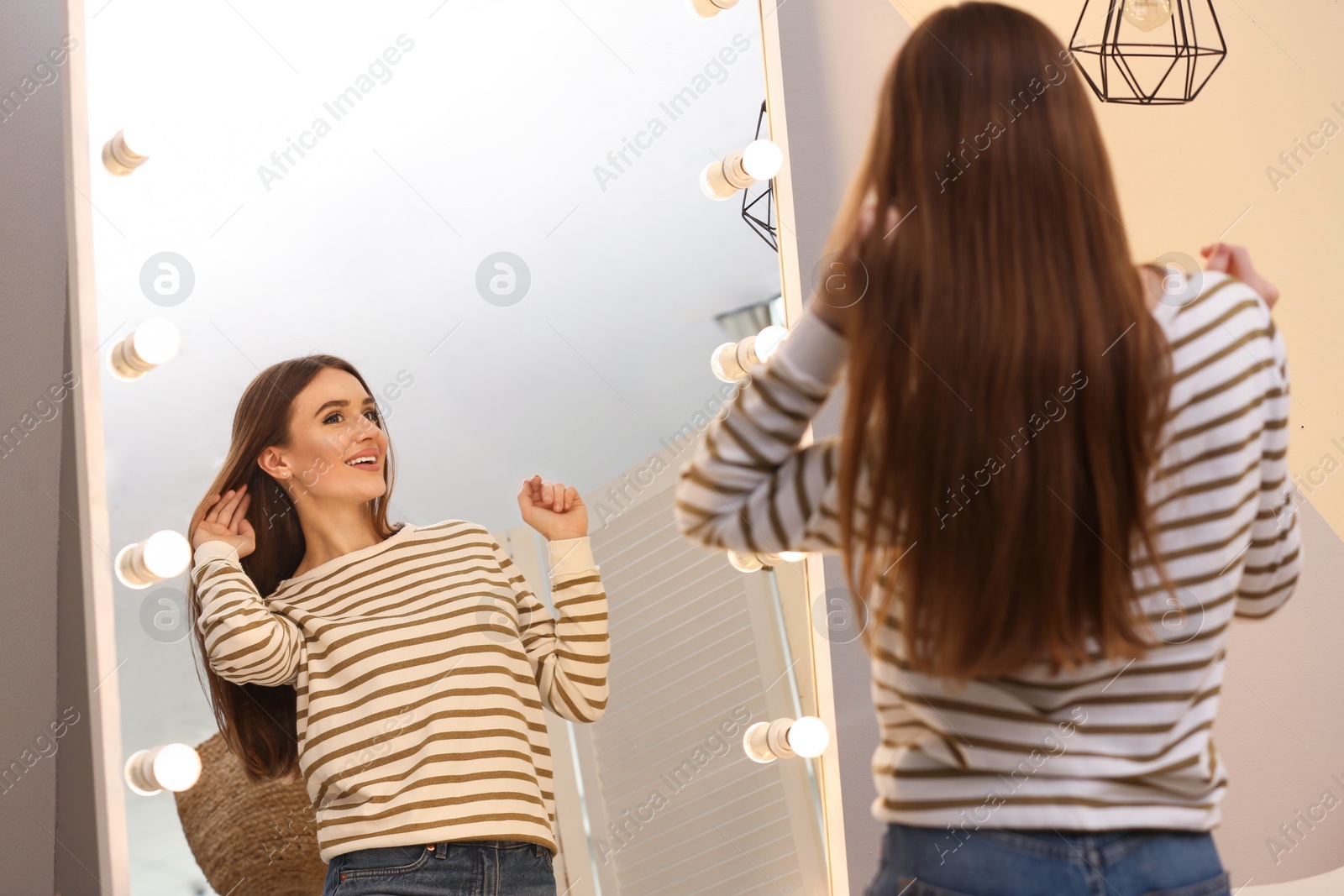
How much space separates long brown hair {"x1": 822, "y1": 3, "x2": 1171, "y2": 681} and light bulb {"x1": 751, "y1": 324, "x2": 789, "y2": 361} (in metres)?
0.73

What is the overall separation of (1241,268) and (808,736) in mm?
785

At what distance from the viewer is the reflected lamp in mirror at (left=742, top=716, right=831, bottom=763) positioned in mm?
1357

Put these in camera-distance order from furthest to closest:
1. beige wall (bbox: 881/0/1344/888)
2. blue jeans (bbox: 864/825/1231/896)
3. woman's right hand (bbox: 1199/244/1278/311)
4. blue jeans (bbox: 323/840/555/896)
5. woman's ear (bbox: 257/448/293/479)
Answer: beige wall (bbox: 881/0/1344/888), woman's ear (bbox: 257/448/293/479), blue jeans (bbox: 323/840/555/896), woman's right hand (bbox: 1199/244/1278/311), blue jeans (bbox: 864/825/1231/896)

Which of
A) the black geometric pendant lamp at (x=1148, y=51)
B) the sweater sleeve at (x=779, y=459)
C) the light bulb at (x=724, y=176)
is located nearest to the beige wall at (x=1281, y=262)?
the black geometric pendant lamp at (x=1148, y=51)

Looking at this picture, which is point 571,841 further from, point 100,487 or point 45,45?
point 45,45

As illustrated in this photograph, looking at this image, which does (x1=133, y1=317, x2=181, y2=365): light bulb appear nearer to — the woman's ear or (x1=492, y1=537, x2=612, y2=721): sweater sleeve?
the woman's ear

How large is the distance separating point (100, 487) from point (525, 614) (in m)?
0.40

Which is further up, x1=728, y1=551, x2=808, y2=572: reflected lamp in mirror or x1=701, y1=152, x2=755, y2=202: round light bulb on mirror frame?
x1=701, y1=152, x2=755, y2=202: round light bulb on mirror frame

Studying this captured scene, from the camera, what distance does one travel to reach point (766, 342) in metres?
1.41

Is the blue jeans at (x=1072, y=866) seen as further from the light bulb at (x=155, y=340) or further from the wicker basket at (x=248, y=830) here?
the light bulb at (x=155, y=340)

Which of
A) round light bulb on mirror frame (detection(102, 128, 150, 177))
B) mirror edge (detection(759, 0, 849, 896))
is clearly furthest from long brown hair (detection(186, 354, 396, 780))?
mirror edge (detection(759, 0, 849, 896))

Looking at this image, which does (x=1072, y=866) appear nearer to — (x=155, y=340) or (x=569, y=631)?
(x=569, y=631)

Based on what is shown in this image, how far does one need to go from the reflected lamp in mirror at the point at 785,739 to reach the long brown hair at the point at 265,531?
473 millimetres

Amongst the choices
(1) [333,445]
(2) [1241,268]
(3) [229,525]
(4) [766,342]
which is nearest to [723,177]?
(4) [766,342]
